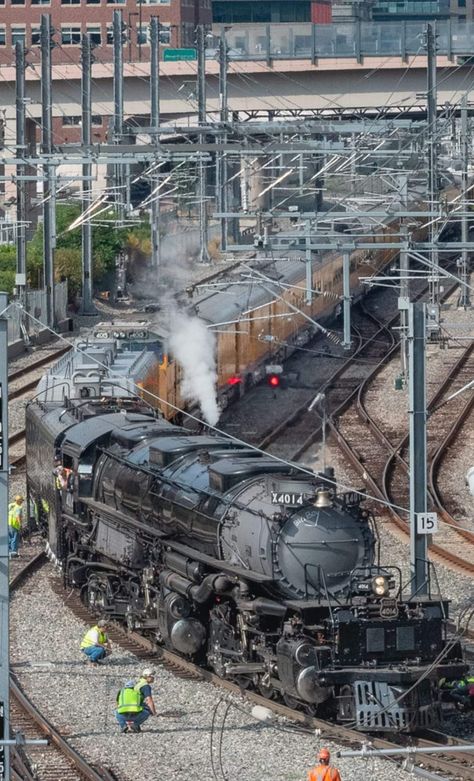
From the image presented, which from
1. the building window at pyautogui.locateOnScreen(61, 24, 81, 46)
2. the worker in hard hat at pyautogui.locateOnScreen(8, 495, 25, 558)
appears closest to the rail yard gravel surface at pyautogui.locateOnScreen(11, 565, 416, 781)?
the worker in hard hat at pyautogui.locateOnScreen(8, 495, 25, 558)

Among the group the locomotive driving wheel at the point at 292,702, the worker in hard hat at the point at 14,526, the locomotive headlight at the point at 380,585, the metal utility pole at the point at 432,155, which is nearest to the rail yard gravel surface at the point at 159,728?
the locomotive driving wheel at the point at 292,702

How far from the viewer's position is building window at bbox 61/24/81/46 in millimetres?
93750

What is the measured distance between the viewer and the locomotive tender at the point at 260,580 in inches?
643

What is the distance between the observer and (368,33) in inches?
2304

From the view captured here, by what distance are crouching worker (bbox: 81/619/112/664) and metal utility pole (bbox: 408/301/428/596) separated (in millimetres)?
4024

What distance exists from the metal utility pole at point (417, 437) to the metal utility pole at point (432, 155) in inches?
59.6

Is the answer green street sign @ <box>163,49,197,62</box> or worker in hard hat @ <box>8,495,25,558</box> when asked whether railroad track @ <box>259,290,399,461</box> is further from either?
green street sign @ <box>163,49,197,62</box>

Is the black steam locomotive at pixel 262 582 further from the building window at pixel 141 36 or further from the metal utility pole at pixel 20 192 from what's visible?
the building window at pixel 141 36

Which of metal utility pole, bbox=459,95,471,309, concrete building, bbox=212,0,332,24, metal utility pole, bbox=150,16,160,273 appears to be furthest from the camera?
concrete building, bbox=212,0,332,24

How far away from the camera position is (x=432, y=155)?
2756 cm

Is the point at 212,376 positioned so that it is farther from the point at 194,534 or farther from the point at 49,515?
the point at 194,534

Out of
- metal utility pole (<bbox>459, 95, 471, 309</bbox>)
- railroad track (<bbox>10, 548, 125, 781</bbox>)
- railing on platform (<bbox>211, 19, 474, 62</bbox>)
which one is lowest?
railroad track (<bbox>10, 548, 125, 781</bbox>)

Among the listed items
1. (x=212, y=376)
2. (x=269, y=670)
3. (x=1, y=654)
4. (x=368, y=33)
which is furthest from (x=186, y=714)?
(x=368, y=33)

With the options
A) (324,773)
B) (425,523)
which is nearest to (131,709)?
(324,773)
